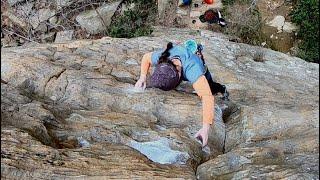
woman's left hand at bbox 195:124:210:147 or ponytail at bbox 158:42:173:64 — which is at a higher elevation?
ponytail at bbox 158:42:173:64

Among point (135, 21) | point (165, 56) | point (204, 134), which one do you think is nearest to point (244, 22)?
point (135, 21)

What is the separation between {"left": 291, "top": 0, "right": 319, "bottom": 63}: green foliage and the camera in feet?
47.0

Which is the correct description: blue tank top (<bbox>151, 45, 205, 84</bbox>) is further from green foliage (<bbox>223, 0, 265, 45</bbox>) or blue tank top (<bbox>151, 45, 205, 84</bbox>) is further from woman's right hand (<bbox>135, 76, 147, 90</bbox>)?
green foliage (<bbox>223, 0, 265, 45</bbox>)

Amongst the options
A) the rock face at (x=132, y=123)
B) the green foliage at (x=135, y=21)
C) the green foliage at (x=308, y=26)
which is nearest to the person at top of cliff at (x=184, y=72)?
the rock face at (x=132, y=123)

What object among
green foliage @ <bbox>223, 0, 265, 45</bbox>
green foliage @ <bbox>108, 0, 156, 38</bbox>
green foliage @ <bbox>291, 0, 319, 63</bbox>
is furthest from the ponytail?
green foliage @ <bbox>223, 0, 265, 45</bbox>

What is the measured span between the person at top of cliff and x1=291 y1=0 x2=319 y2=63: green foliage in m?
9.05

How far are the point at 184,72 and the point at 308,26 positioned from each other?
33.2 feet

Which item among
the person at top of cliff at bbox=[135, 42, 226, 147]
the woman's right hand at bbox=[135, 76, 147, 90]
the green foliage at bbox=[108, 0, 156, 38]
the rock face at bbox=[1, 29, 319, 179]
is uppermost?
the person at top of cliff at bbox=[135, 42, 226, 147]

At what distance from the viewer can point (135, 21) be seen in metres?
15.8

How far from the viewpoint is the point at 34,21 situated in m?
16.4

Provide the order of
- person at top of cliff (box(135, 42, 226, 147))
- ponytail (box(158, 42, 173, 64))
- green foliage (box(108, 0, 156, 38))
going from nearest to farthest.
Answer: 1. person at top of cliff (box(135, 42, 226, 147))
2. ponytail (box(158, 42, 173, 64))
3. green foliage (box(108, 0, 156, 38))

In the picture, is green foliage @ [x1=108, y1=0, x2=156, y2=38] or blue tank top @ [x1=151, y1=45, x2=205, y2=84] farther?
green foliage @ [x1=108, y1=0, x2=156, y2=38]

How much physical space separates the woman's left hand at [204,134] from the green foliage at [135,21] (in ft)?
29.0

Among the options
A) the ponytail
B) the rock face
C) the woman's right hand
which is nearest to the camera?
the rock face
